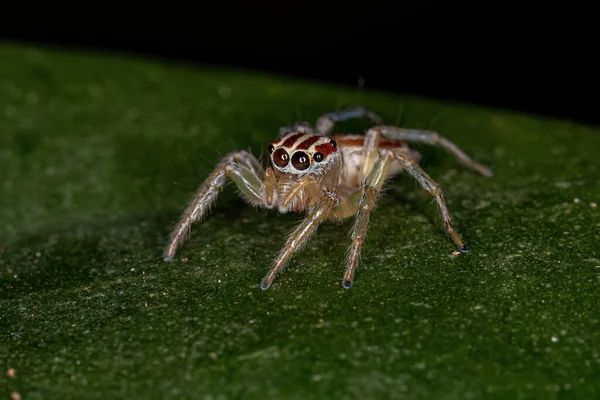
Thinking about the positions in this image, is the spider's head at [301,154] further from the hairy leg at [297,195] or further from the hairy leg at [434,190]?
the hairy leg at [434,190]

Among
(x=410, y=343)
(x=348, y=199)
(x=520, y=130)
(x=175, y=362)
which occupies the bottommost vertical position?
(x=175, y=362)

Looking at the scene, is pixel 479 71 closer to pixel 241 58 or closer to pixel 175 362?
pixel 241 58

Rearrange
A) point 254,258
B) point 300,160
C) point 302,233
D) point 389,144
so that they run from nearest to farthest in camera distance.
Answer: point 302,233, point 254,258, point 300,160, point 389,144

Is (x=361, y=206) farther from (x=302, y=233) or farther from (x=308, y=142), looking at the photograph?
(x=308, y=142)

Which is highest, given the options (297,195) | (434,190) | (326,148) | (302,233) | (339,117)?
(339,117)

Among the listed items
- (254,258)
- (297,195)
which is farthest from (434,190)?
(254,258)

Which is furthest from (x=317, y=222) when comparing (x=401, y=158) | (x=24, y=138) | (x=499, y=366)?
(x=24, y=138)

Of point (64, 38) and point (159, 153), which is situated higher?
point (64, 38)

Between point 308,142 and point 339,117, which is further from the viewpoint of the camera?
point 339,117
